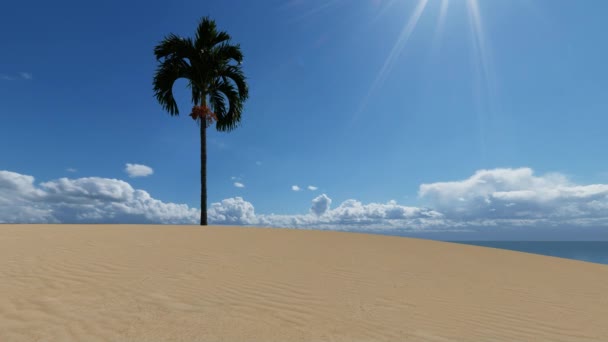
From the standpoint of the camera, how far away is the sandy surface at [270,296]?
395 cm

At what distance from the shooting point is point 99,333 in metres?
3.66

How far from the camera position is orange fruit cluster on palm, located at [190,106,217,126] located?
1828 cm

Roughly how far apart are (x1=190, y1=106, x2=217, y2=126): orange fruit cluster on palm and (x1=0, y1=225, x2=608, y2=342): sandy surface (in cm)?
1030

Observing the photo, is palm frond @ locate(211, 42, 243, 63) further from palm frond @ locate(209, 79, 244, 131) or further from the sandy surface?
the sandy surface

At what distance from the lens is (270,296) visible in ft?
17.0

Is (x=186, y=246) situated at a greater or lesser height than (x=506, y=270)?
greater

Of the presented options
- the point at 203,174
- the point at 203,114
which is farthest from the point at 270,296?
Answer: the point at 203,114

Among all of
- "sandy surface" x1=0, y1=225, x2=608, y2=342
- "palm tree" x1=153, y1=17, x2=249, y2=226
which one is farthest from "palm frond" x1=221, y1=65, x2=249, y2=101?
"sandy surface" x1=0, y1=225, x2=608, y2=342

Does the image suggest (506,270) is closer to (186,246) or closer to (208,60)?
(186,246)

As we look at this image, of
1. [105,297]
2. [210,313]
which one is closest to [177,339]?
[210,313]

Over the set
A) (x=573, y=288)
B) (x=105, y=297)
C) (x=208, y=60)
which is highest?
(x=208, y=60)

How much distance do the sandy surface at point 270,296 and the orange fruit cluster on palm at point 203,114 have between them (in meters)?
10.3

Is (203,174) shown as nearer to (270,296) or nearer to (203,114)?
(203,114)

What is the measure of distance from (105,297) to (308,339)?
3.10 metres
